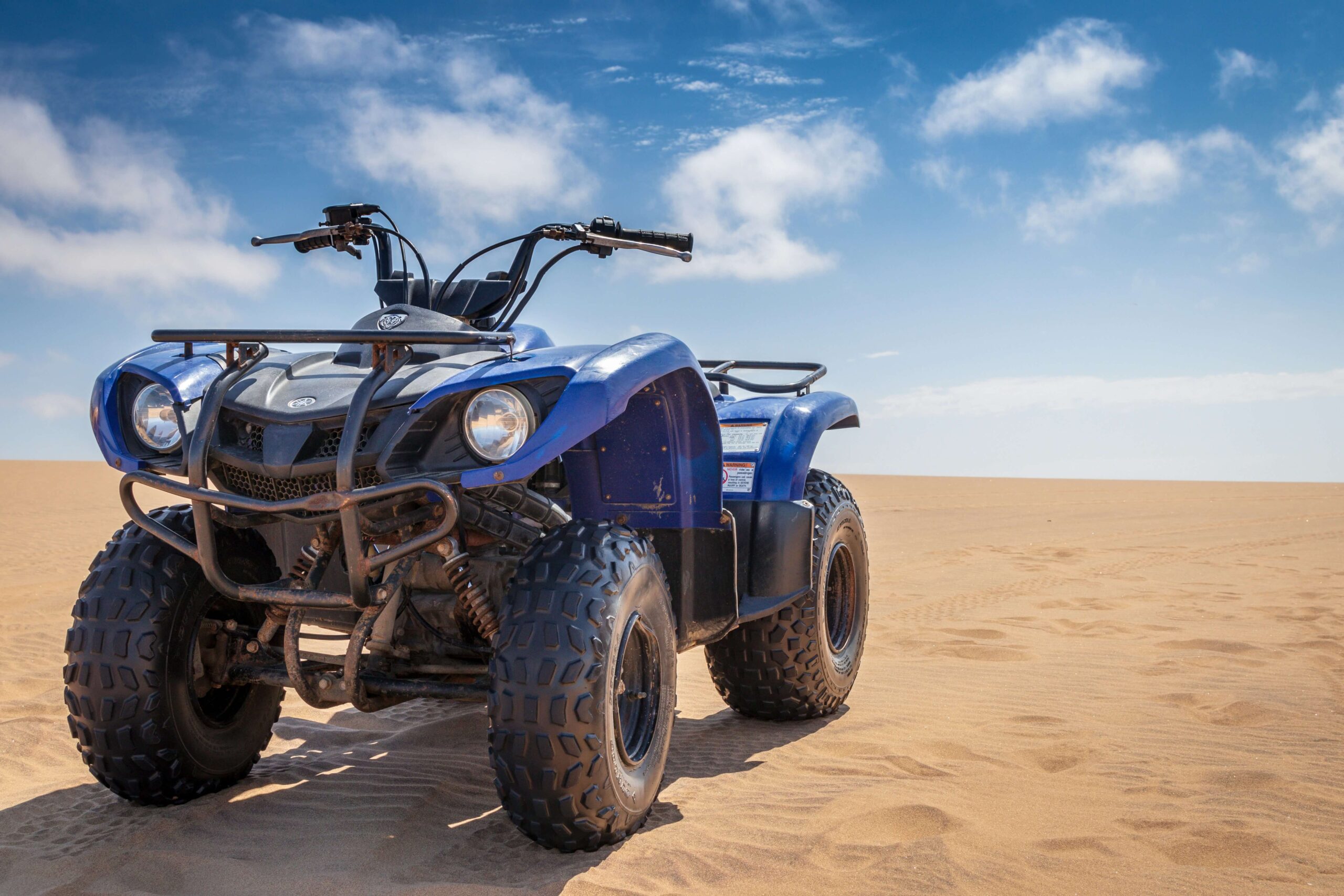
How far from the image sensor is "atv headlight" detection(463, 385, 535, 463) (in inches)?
117

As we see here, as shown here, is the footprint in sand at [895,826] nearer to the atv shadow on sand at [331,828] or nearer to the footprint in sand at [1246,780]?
the atv shadow on sand at [331,828]

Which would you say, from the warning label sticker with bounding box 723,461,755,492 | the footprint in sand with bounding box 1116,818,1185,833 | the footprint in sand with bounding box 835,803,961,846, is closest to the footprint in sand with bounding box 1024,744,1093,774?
the footprint in sand with bounding box 1116,818,1185,833

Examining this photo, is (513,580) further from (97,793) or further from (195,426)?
(97,793)

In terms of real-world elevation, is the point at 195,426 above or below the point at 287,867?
above

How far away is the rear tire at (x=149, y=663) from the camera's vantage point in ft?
11.3

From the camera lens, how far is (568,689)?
9.39 feet

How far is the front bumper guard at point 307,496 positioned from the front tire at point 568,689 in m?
0.34

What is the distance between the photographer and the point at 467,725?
501cm

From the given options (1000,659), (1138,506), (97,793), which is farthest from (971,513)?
(97,793)

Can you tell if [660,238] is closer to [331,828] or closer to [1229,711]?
[331,828]

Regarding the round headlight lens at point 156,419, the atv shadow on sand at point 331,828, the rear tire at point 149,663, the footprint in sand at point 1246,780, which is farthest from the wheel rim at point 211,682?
the footprint in sand at point 1246,780

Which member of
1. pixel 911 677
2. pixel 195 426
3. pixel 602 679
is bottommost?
pixel 911 677

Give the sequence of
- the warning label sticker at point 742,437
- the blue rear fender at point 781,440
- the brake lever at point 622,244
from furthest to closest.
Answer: the warning label sticker at point 742,437, the blue rear fender at point 781,440, the brake lever at point 622,244

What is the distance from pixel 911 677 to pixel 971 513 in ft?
59.3
